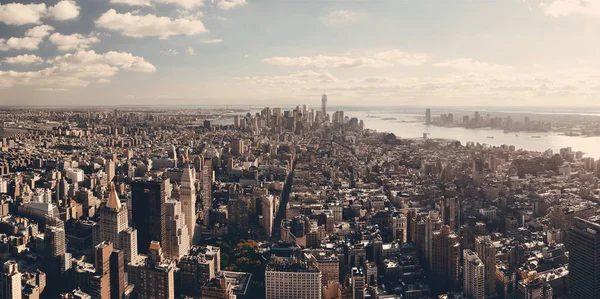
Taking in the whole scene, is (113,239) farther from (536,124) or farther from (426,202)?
(536,124)

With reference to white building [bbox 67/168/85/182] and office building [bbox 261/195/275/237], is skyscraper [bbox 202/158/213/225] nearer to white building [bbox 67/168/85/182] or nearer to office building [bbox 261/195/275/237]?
office building [bbox 261/195/275/237]

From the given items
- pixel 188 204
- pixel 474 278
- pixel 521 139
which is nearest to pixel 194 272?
pixel 188 204

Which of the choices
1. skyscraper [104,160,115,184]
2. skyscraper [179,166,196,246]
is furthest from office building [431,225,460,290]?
skyscraper [104,160,115,184]

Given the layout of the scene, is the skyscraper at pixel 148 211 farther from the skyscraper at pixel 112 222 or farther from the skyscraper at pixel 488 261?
the skyscraper at pixel 488 261

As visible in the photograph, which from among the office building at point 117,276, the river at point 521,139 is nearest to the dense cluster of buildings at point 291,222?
the office building at point 117,276

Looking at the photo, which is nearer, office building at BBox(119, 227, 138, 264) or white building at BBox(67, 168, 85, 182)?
office building at BBox(119, 227, 138, 264)

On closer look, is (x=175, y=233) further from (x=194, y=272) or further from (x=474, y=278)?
(x=474, y=278)
